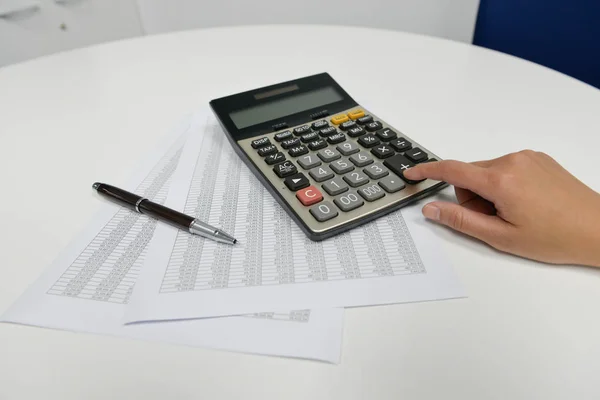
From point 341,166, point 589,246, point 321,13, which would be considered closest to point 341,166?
point 341,166

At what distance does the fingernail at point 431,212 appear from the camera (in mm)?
405

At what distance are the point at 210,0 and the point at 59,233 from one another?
1.27m

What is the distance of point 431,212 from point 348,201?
Result: 8 cm

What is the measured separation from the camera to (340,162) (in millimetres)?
459

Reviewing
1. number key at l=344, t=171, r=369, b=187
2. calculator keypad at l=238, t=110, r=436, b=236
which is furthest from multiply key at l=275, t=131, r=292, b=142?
number key at l=344, t=171, r=369, b=187

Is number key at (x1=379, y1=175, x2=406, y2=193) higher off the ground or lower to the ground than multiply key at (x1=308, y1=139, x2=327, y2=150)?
lower

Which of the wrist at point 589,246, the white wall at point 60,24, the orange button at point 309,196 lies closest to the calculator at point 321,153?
the orange button at point 309,196

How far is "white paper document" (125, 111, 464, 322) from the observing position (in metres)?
0.34

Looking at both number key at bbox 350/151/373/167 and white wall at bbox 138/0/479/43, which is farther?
white wall at bbox 138/0/479/43

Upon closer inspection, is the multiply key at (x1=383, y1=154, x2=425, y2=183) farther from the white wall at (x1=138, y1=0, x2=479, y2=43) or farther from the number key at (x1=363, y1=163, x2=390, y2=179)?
the white wall at (x1=138, y1=0, x2=479, y2=43)

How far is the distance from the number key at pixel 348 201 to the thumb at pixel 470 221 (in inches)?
2.6

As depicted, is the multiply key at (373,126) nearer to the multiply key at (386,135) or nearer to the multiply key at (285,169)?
the multiply key at (386,135)

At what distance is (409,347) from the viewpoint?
313mm

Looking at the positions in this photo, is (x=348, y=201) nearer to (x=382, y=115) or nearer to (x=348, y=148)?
(x=348, y=148)
